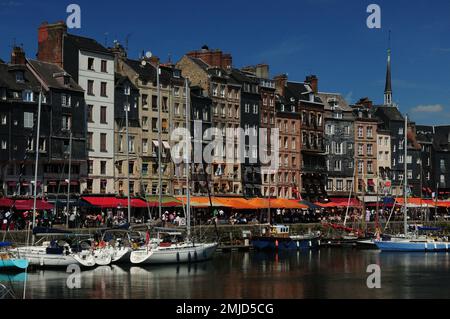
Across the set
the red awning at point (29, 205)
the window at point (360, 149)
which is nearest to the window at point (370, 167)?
the window at point (360, 149)

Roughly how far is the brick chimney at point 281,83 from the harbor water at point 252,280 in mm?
43654

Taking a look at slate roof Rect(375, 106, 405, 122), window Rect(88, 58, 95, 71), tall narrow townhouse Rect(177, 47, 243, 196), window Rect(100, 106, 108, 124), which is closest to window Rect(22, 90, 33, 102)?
window Rect(88, 58, 95, 71)

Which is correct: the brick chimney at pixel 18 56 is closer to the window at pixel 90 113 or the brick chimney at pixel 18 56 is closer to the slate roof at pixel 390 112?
the window at pixel 90 113

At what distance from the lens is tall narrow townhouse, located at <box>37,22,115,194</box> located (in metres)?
83.9

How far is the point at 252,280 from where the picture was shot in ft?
176

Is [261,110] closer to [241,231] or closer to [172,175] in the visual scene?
[172,175]

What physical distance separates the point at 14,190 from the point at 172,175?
2211 centimetres

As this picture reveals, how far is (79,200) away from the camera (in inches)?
3076

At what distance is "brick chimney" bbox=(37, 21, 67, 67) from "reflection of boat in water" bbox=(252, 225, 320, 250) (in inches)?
1025

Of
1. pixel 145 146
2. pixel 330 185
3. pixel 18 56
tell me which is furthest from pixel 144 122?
pixel 330 185

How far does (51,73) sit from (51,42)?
167 inches

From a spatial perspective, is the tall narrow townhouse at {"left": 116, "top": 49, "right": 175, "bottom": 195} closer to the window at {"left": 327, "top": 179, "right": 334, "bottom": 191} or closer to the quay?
the quay

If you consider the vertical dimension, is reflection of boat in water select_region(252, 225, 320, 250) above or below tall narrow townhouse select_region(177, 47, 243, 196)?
below
